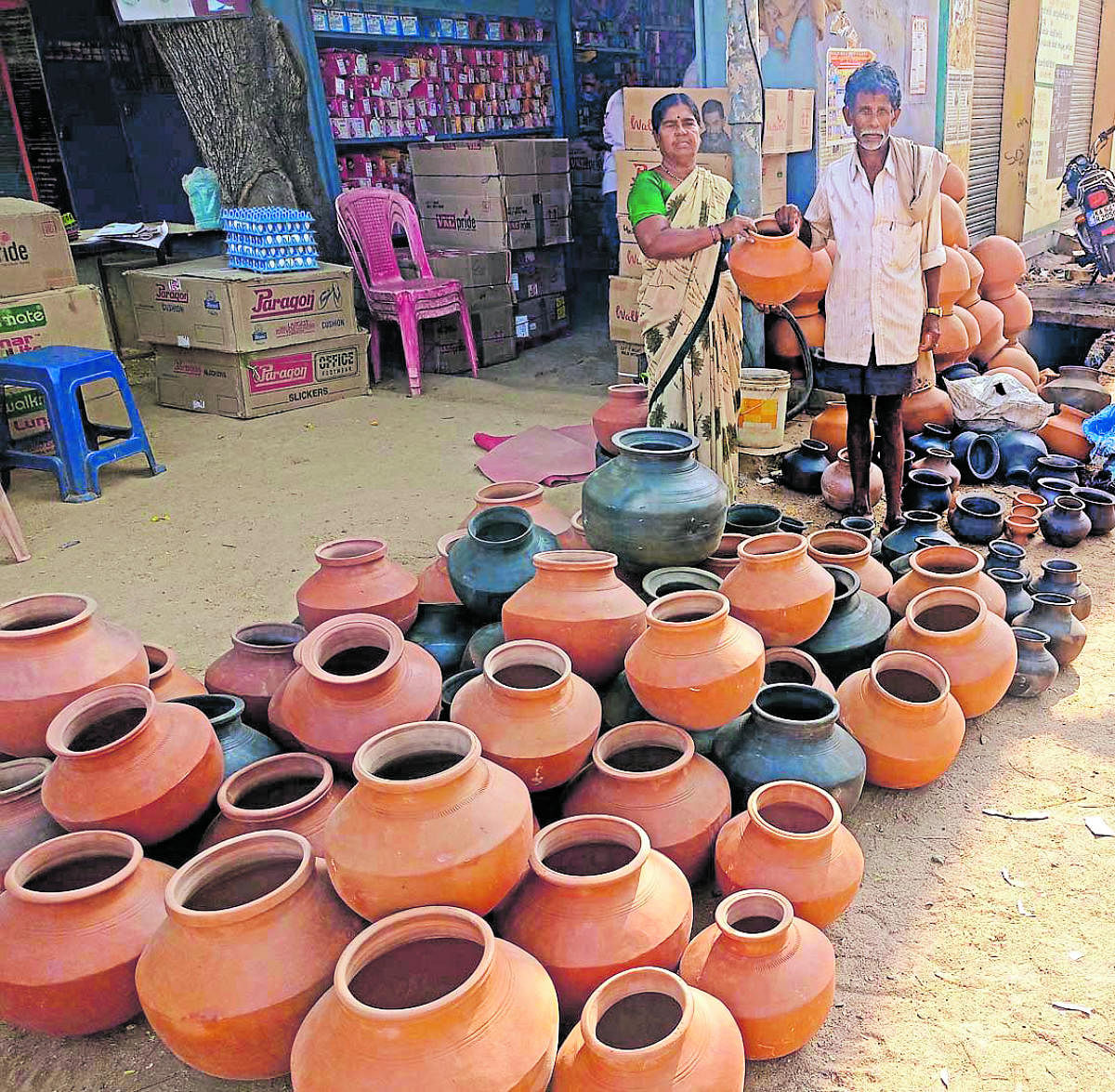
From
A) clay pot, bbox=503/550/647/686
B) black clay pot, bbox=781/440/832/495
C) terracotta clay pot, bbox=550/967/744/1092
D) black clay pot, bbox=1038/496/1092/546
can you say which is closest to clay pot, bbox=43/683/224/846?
clay pot, bbox=503/550/647/686

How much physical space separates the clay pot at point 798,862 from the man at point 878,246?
2.38 m

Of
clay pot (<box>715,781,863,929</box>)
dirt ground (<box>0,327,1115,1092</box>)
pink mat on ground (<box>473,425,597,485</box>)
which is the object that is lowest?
dirt ground (<box>0,327,1115,1092</box>)

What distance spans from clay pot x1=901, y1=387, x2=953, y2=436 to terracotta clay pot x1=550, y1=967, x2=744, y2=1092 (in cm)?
430

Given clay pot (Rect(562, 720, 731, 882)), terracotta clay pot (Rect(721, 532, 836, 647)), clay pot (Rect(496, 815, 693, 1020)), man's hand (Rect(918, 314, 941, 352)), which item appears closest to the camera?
clay pot (Rect(496, 815, 693, 1020))

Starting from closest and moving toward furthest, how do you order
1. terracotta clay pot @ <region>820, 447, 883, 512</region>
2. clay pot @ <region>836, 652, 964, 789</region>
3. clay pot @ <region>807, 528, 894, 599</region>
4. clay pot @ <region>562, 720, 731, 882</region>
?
1. clay pot @ <region>562, 720, 731, 882</region>
2. clay pot @ <region>836, 652, 964, 789</region>
3. clay pot @ <region>807, 528, 894, 599</region>
4. terracotta clay pot @ <region>820, 447, 883, 512</region>

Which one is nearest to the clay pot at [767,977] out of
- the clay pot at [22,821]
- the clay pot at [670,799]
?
the clay pot at [670,799]

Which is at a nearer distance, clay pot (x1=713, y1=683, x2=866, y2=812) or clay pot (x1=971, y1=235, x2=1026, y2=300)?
clay pot (x1=713, y1=683, x2=866, y2=812)

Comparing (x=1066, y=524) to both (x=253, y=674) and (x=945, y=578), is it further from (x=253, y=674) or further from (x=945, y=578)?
(x=253, y=674)

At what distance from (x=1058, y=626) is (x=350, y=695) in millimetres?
2445

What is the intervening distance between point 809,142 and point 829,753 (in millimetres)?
5153

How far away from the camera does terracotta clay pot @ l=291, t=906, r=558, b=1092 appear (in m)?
1.50

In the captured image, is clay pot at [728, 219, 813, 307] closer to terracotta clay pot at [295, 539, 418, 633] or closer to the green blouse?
the green blouse

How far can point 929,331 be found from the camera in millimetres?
4164

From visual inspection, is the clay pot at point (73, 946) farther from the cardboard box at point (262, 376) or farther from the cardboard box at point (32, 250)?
the cardboard box at point (262, 376)
